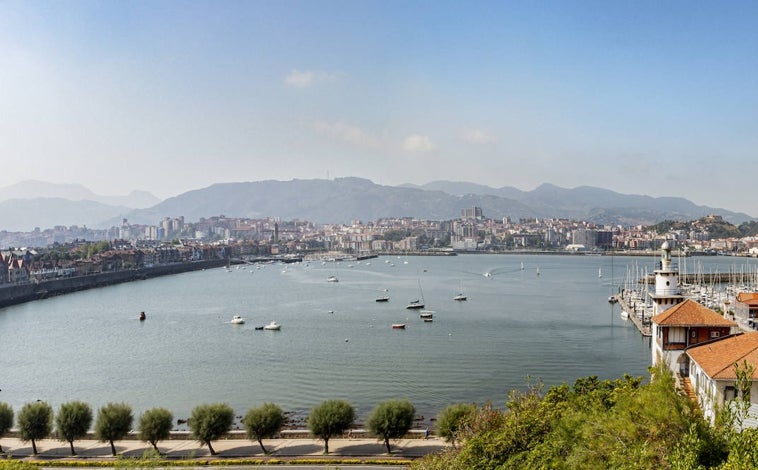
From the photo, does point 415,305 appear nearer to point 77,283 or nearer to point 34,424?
point 34,424

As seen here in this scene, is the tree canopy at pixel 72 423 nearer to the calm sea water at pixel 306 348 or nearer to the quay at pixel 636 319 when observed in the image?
the calm sea water at pixel 306 348

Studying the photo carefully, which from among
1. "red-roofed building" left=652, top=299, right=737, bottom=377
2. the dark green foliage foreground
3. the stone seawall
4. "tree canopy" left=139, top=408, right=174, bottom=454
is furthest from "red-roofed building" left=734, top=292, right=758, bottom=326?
the stone seawall

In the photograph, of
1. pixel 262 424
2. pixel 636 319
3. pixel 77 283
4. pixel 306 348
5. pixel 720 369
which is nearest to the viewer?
pixel 720 369

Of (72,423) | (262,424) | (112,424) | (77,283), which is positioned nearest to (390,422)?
(262,424)

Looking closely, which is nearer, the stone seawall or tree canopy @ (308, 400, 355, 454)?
tree canopy @ (308, 400, 355, 454)

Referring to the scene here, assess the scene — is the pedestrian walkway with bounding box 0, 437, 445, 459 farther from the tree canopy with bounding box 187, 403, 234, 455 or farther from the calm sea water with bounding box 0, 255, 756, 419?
the calm sea water with bounding box 0, 255, 756, 419

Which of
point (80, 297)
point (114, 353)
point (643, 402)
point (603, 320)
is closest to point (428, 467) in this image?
point (643, 402)

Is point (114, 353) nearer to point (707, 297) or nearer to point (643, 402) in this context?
point (643, 402)
